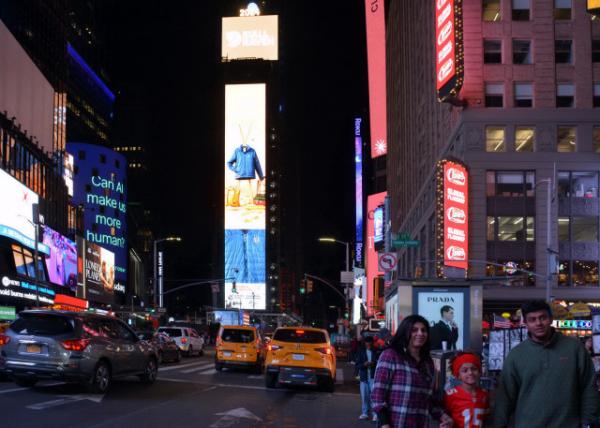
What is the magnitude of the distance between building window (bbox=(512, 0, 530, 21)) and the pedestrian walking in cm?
3879

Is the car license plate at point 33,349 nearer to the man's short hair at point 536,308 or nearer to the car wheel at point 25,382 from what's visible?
the car wheel at point 25,382

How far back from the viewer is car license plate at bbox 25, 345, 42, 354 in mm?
15430

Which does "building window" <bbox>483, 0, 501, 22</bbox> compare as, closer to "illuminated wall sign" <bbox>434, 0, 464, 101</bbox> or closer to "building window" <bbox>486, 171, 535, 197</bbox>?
"illuminated wall sign" <bbox>434, 0, 464, 101</bbox>

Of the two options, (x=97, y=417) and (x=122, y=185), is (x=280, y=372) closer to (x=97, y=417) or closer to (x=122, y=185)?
(x=97, y=417)

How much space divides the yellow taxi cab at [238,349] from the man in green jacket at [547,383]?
22258mm

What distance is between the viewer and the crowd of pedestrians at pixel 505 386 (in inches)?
198

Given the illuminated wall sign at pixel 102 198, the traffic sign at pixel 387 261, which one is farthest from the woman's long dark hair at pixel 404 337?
the illuminated wall sign at pixel 102 198

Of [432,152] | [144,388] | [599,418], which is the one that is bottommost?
[144,388]

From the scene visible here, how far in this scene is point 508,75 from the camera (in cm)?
4872

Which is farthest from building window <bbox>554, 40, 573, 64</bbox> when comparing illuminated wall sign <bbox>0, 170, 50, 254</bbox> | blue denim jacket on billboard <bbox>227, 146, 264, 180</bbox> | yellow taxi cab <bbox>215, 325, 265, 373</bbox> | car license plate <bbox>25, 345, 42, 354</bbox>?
blue denim jacket on billboard <bbox>227, 146, 264, 180</bbox>

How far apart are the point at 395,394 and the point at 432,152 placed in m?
55.2

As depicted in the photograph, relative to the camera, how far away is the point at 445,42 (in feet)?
155

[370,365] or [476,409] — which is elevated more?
[476,409]

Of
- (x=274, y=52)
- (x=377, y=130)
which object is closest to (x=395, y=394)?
(x=377, y=130)
